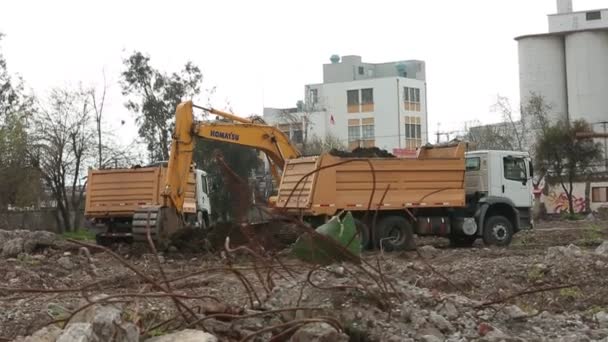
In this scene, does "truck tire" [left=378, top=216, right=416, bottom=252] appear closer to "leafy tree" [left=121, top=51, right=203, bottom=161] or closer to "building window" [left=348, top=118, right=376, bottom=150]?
"leafy tree" [left=121, top=51, right=203, bottom=161]

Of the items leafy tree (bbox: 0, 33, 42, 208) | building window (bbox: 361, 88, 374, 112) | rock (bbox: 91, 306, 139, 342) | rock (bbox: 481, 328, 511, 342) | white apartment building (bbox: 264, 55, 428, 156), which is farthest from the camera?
building window (bbox: 361, 88, 374, 112)

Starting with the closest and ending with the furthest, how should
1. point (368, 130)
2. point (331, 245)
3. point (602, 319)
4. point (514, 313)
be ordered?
1. point (331, 245)
2. point (514, 313)
3. point (602, 319)
4. point (368, 130)

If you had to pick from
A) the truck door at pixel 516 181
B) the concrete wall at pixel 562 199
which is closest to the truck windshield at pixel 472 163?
the truck door at pixel 516 181

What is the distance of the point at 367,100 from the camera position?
90.8m

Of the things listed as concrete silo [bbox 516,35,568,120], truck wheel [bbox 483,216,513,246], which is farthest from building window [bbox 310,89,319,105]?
truck wheel [bbox 483,216,513,246]

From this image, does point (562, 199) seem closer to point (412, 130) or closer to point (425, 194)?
point (412, 130)

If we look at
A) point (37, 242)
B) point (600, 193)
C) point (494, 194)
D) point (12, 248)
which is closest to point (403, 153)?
point (494, 194)

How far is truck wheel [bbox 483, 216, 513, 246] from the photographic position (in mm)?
23656

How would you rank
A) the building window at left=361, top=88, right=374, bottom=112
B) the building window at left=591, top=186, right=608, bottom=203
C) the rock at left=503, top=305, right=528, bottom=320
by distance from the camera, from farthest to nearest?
the building window at left=361, top=88, right=374, bottom=112
the building window at left=591, top=186, right=608, bottom=203
the rock at left=503, top=305, right=528, bottom=320

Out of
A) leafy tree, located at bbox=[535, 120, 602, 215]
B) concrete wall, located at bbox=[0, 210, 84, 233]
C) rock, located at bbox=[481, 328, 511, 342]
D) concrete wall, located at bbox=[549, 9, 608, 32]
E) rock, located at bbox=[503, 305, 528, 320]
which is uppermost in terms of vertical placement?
concrete wall, located at bbox=[549, 9, 608, 32]

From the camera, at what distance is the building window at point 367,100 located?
3548 inches

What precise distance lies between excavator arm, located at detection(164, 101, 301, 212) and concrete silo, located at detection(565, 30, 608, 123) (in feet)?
180

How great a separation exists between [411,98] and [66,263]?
75.1 metres

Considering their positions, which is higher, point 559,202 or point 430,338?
point 559,202
